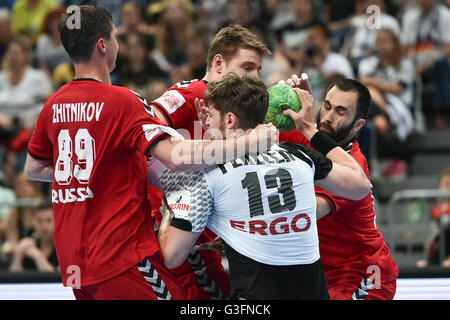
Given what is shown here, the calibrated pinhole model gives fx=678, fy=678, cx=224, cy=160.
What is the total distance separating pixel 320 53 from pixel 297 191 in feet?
17.4

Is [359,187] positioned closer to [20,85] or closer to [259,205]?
[259,205]

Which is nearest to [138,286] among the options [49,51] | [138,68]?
[138,68]

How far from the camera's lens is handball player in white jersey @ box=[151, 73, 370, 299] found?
3.01 m

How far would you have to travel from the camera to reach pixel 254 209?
3006mm

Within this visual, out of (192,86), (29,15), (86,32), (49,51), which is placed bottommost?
(192,86)

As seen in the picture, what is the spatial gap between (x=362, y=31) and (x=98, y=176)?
6.07m

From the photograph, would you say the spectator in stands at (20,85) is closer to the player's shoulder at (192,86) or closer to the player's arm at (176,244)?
the player's shoulder at (192,86)

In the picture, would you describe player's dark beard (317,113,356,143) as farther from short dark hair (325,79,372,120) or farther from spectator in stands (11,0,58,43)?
spectator in stands (11,0,58,43)

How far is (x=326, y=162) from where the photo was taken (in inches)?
126

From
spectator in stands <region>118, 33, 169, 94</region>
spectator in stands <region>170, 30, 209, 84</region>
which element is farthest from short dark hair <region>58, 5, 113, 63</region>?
spectator in stands <region>118, 33, 169, 94</region>

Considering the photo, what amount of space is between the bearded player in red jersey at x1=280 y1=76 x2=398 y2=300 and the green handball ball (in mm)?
546

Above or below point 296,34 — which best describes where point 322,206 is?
below
